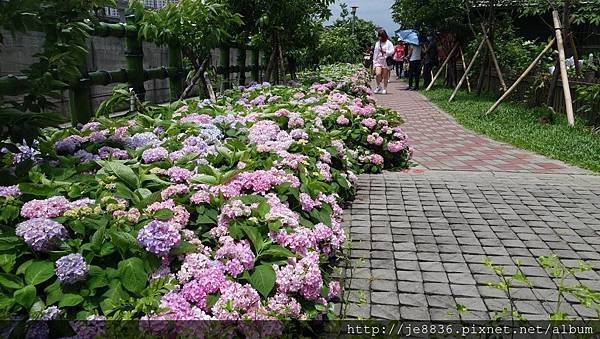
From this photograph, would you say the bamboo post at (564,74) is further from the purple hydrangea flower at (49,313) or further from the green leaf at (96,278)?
the purple hydrangea flower at (49,313)

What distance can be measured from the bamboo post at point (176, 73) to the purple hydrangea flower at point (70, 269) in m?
5.02

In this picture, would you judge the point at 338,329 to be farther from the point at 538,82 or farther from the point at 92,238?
the point at 538,82

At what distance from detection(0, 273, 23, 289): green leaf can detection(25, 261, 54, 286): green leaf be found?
0.03 meters

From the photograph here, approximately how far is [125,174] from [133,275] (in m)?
0.96

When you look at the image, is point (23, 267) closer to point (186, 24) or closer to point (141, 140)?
point (141, 140)

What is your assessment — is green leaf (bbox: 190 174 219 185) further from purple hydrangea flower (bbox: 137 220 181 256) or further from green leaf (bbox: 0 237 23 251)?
green leaf (bbox: 0 237 23 251)

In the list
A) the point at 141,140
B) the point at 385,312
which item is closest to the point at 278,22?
the point at 141,140

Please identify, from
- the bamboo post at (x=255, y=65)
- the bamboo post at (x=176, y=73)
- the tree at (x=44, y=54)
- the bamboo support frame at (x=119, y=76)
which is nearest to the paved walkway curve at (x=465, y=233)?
the tree at (x=44, y=54)

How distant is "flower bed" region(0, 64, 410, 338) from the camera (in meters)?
2.04

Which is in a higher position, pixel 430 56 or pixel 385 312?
pixel 430 56

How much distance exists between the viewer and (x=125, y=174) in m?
2.92

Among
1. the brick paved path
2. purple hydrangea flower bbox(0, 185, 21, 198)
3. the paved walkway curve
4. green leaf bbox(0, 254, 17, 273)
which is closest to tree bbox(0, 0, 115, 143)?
purple hydrangea flower bbox(0, 185, 21, 198)

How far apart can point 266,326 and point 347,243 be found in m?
1.32

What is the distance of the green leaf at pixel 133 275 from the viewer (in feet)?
6.83
